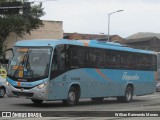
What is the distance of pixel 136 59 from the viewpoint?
2692 centimetres

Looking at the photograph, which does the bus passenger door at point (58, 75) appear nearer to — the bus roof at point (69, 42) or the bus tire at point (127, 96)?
the bus roof at point (69, 42)

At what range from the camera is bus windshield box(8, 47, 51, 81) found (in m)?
20.0

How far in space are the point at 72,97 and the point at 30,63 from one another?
2.83m

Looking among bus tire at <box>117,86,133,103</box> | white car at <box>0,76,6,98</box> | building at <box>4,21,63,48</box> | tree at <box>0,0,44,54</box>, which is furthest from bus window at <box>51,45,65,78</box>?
building at <box>4,21,63,48</box>

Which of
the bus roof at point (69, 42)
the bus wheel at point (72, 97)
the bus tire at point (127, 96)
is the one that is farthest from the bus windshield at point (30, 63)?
the bus tire at point (127, 96)

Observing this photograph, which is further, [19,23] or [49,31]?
[49,31]

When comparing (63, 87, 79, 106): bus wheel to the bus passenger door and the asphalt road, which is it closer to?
the asphalt road

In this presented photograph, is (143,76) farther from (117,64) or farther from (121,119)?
(121,119)

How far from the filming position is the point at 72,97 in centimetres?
2156

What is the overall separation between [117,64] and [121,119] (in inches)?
399

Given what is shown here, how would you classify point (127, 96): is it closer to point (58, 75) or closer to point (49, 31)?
point (58, 75)

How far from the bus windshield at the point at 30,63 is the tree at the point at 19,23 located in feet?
124

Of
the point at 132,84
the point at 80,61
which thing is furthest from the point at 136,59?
the point at 80,61

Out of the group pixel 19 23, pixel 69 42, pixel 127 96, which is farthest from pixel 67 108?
pixel 19 23
